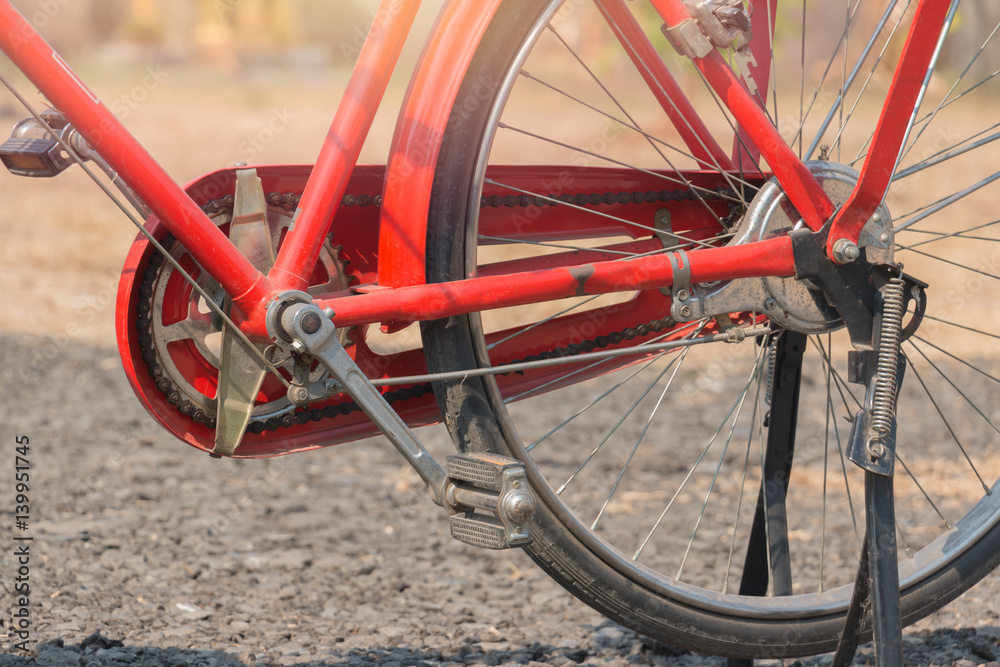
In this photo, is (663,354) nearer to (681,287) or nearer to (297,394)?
(681,287)

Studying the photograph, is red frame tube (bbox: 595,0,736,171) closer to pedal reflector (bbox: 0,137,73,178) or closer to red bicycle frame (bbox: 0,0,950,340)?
red bicycle frame (bbox: 0,0,950,340)

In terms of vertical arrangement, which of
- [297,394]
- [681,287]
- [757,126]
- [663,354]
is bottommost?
[297,394]

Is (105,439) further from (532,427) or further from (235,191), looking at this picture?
(235,191)

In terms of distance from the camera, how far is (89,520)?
3072mm

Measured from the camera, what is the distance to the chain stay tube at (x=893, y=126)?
1.72 m

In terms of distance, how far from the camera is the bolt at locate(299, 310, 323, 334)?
1647 mm

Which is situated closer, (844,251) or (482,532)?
(482,532)

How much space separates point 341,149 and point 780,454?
3.81 feet

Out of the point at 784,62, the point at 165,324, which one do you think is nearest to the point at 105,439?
the point at 165,324

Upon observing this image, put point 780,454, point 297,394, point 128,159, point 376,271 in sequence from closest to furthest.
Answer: point 128,159 < point 297,394 < point 376,271 < point 780,454

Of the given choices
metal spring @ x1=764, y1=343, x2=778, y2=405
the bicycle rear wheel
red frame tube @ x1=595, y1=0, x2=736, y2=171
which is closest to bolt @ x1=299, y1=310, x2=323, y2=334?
the bicycle rear wheel

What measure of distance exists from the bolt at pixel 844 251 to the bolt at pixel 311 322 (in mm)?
927

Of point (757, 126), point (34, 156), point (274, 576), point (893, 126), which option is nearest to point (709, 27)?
point (757, 126)

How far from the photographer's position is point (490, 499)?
66.8 inches
